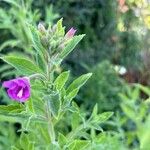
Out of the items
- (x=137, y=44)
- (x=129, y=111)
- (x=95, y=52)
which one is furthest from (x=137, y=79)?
(x=129, y=111)

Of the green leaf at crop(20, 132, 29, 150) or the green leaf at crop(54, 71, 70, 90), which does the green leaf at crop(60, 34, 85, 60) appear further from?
the green leaf at crop(20, 132, 29, 150)

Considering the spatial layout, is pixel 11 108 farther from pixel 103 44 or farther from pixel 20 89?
pixel 103 44

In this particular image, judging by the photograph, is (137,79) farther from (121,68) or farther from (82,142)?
(82,142)

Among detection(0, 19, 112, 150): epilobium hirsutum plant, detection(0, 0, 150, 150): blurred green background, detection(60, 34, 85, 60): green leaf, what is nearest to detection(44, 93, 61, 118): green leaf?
detection(0, 19, 112, 150): epilobium hirsutum plant

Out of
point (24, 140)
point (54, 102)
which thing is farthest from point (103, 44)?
point (54, 102)

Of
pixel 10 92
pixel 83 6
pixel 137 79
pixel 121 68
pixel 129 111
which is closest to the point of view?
pixel 10 92
